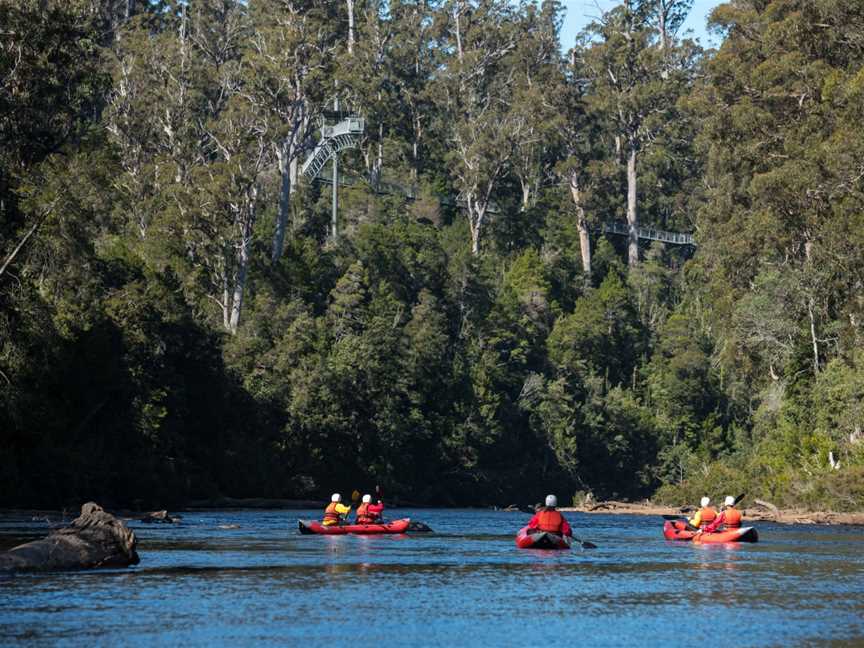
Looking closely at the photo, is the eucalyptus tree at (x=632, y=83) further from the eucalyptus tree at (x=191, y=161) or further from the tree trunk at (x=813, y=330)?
the tree trunk at (x=813, y=330)

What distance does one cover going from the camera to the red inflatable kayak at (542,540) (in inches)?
1535

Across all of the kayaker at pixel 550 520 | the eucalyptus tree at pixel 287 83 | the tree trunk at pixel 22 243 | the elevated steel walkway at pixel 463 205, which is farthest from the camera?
the elevated steel walkway at pixel 463 205

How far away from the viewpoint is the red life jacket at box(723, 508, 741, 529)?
1683 inches

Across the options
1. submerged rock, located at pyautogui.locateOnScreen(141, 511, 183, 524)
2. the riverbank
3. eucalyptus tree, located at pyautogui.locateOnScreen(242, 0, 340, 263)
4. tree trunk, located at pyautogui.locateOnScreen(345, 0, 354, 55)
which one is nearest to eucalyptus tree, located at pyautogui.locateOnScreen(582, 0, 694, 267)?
tree trunk, located at pyautogui.locateOnScreen(345, 0, 354, 55)

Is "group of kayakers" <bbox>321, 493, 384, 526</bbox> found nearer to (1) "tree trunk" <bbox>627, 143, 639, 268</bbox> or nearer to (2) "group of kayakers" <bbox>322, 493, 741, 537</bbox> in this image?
(2) "group of kayakers" <bbox>322, 493, 741, 537</bbox>

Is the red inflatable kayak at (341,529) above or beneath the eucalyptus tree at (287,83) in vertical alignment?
beneath

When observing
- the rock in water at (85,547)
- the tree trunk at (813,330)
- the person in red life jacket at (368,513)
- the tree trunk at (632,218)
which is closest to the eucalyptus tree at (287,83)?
the tree trunk at (632,218)

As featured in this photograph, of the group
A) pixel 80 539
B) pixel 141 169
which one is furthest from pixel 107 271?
pixel 80 539

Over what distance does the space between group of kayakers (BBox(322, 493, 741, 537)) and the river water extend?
0.83 meters

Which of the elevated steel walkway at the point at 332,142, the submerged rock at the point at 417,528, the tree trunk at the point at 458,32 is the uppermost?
the tree trunk at the point at 458,32

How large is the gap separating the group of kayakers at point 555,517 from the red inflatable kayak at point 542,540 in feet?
0.63

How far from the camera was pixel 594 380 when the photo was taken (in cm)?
9612

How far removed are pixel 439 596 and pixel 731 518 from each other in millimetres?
17542

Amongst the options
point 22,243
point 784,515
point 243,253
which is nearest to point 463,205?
point 243,253
